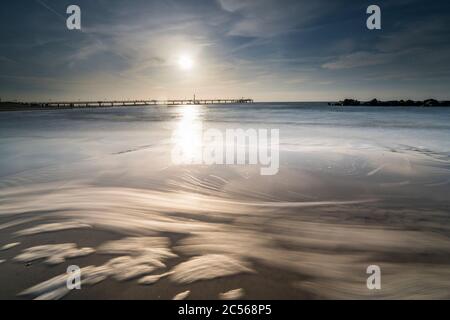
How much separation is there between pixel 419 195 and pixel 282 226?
308 centimetres

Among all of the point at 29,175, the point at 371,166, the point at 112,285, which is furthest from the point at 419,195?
the point at 29,175

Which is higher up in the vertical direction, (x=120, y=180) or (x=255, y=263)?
(x=120, y=180)

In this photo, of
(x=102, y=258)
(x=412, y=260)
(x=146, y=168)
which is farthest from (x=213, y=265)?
(x=146, y=168)

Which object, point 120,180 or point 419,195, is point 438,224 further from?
point 120,180

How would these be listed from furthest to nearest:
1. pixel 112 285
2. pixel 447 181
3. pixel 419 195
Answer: pixel 447 181
pixel 419 195
pixel 112 285

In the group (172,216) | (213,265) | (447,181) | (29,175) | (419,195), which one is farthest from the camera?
(29,175)

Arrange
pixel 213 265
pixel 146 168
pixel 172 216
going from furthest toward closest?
pixel 146 168, pixel 172 216, pixel 213 265

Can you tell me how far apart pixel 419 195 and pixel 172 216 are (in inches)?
178

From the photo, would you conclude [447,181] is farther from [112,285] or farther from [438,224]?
[112,285]

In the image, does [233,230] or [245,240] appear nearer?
[245,240]

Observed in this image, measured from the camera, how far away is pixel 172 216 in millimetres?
3846

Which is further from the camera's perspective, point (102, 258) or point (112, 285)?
point (102, 258)

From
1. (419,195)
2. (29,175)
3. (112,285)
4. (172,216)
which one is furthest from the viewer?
(29,175)

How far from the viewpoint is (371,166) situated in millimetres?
7164
